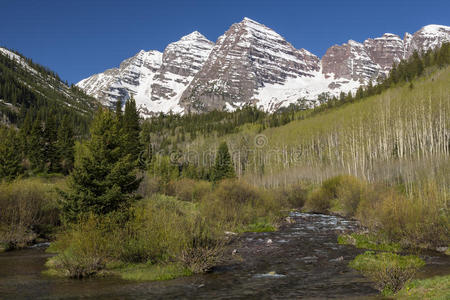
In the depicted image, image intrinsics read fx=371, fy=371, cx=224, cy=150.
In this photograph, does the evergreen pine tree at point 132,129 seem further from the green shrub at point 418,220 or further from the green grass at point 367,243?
the green shrub at point 418,220

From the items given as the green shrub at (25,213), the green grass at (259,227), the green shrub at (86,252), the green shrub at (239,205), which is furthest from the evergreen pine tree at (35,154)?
the green shrub at (86,252)

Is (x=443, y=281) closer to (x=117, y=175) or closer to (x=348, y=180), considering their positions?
(x=117, y=175)

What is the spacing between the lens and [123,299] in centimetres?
1692

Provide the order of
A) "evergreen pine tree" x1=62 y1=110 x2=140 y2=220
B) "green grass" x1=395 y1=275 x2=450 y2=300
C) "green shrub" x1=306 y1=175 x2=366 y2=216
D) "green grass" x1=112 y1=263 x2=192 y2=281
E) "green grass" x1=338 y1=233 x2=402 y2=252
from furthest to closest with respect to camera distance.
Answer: "green shrub" x1=306 y1=175 x2=366 y2=216 < "evergreen pine tree" x1=62 y1=110 x2=140 y2=220 < "green grass" x1=338 y1=233 x2=402 y2=252 < "green grass" x1=112 y1=263 x2=192 y2=281 < "green grass" x1=395 y1=275 x2=450 y2=300

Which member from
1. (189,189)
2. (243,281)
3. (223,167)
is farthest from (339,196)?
(243,281)

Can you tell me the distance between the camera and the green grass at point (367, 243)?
89.1 ft

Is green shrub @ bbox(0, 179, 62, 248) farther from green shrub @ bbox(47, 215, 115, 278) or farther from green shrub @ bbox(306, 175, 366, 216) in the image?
green shrub @ bbox(306, 175, 366, 216)

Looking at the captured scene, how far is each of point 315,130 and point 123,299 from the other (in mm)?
126095

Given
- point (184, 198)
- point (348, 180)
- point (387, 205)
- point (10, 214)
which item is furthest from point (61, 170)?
point (387, 205)

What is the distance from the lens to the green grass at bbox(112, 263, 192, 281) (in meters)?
20.7

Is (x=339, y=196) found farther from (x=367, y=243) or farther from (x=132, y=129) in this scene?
(x=132, y=129)

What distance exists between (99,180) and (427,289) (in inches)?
882

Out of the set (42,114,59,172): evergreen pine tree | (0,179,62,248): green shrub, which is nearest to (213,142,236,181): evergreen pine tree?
(42,114,59,172): evergreen pine tree

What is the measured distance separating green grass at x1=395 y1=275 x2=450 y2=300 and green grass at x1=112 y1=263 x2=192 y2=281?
11263 mm
